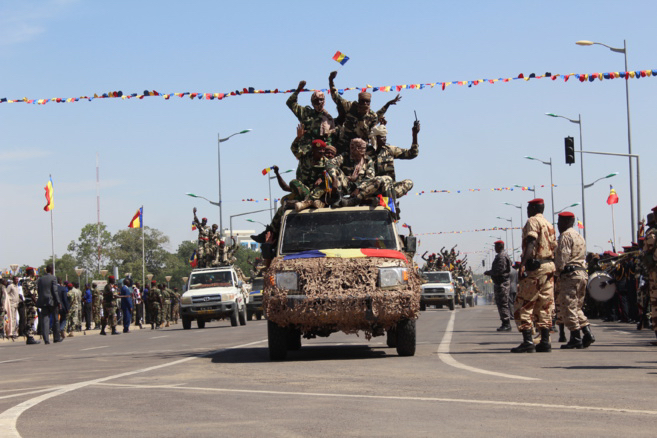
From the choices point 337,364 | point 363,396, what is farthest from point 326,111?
point 363,396

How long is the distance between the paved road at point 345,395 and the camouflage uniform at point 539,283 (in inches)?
25.5

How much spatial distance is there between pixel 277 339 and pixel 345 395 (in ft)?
16.3

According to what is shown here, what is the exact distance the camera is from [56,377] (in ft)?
40.3

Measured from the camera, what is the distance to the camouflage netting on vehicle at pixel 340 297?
13.3 m

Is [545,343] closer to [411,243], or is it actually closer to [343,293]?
[411,243]

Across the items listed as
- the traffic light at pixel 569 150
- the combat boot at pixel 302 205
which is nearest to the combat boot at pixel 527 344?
the combat boot at pixel 302 205

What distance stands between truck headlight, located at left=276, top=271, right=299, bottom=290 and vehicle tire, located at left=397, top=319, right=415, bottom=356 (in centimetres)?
150

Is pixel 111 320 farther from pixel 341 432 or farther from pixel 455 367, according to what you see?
pixel 341 432

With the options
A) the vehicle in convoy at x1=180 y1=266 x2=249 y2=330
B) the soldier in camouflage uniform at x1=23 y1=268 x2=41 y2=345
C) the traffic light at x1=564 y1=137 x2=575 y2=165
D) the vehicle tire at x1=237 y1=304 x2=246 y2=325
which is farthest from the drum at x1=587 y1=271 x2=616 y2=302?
the traffic light at x1=564 y1=137 x2=575 y2=165

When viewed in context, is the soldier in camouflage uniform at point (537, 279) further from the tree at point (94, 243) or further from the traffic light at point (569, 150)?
the tree at point (94, 243)

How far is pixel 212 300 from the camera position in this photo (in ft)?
113

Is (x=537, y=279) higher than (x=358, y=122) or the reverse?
the reverse

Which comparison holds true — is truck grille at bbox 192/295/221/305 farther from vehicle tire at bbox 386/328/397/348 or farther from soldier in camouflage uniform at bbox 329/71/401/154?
vehicle tire at bbox 386/328/397/348

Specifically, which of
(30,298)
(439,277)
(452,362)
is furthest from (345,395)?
(439,277)
